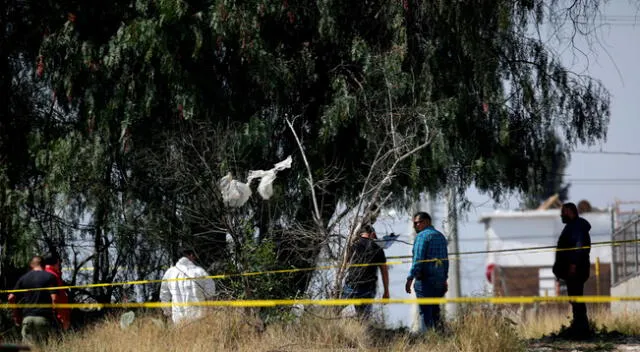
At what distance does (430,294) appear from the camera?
12.2 metres

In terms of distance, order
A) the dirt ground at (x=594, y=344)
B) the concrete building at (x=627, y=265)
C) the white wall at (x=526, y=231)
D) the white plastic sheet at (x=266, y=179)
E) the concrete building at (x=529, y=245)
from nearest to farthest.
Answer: the dirt ground at (x=594, y=344) < the white plastic sheet at (x=266, y=179) < the concrete building at (x=627, y=265) < the concrete building at (x=529, y=245) < the white wall at (x=526, y=231)

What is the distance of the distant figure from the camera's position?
39.5ft

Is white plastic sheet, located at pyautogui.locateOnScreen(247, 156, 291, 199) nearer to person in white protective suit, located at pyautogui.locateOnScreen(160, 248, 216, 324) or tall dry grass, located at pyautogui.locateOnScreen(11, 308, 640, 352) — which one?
person in white protective suit, located at pyautogui.locateOnScreen(160, 248, 216, 324)

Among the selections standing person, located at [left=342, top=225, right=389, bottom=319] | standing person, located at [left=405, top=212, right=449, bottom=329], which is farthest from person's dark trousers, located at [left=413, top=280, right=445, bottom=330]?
standing person, located at [left=342, top=225, right=389, bottom=319]

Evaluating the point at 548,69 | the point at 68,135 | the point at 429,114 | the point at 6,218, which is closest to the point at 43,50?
the point at 68,135

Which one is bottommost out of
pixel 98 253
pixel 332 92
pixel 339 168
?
pixel 98 253

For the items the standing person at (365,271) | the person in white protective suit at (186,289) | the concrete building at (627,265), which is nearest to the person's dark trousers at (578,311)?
the standing person at (365,271)

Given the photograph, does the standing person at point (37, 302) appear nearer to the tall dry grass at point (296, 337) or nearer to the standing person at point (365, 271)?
the tall dry grass at point (296, 337)

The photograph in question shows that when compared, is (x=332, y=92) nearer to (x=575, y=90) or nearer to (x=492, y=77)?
(x=492, y=77)

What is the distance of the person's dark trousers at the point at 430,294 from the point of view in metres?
12.0

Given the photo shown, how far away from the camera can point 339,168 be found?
47.1 feet

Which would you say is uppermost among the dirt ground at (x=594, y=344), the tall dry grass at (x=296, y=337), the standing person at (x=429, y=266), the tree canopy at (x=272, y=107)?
the tree canopy at (x=272, y=107)

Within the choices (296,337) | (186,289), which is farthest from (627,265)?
(296,337)

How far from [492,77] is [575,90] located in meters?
1.55
